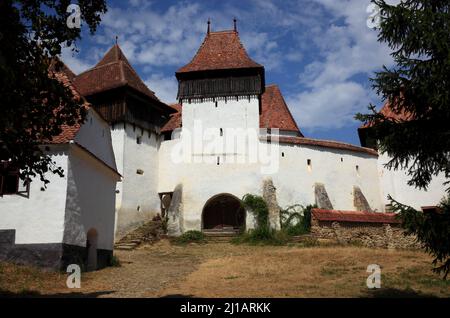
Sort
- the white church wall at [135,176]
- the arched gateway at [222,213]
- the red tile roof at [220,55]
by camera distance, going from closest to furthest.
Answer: the white church wall at [135,176], the arched gateway at [222,213], the red tile roof at [220,55]

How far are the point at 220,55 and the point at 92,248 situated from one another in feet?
57.4

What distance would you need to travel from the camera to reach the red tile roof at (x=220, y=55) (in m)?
29.1

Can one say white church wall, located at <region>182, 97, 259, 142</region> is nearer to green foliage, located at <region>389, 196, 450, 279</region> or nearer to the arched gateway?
the arched gateway

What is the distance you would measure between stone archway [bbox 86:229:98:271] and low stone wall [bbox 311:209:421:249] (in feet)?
36.0

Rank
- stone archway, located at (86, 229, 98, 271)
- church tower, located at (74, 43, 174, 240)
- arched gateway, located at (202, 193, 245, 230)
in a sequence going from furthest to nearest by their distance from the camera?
arched gateway, located at (202, 193, 245, 230) → church tower, located at (74, 43, 174, 240) → stone archway, located at (86, 229, 98, 271)

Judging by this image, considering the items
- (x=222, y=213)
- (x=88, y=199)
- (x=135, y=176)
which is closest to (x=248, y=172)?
(x=222, y=213)

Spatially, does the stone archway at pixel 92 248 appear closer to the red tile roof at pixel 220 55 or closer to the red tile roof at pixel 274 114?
the red tile roof at pixel 274 114

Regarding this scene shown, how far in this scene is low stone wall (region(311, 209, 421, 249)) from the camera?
22.5 m

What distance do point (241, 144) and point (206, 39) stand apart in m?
8.62

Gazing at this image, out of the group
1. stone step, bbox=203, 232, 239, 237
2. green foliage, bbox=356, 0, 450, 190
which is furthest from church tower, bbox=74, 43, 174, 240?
green foliage, bbox=356, 0, 450, 190

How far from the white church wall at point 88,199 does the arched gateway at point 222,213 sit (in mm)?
10702

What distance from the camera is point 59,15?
26.3 feet

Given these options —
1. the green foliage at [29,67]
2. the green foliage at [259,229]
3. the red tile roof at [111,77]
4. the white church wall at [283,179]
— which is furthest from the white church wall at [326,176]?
the green foliage at [29,67]

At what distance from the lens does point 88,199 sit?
51.0 feet
